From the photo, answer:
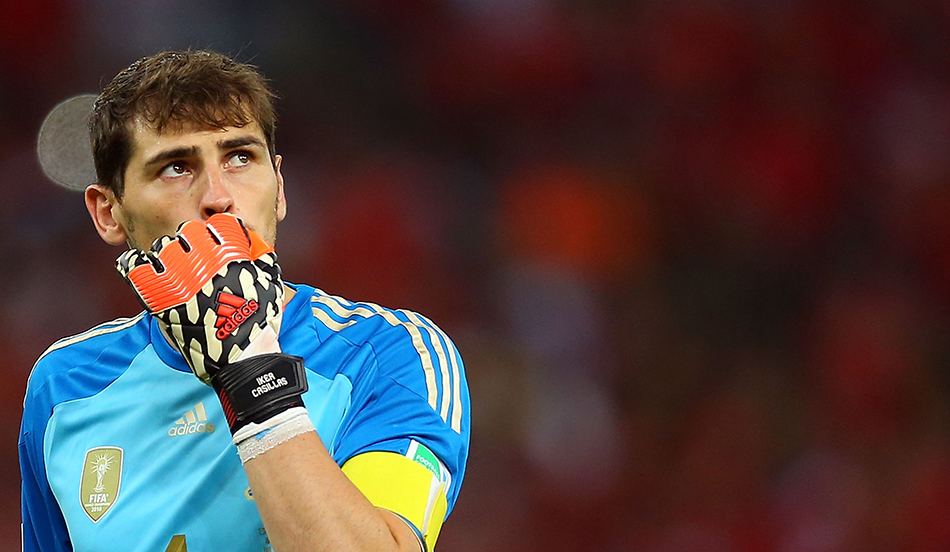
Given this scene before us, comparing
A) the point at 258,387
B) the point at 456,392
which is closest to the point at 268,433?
the point at 258,387

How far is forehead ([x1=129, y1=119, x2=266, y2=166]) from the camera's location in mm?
2115

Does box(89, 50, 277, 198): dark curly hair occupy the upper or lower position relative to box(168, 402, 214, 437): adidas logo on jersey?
upper

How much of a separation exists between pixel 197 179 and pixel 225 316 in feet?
1.47

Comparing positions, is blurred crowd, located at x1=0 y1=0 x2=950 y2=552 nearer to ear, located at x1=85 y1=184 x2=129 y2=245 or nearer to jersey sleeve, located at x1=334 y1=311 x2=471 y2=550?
ear, located at x1=85 y1=184 x2=129 y2=245

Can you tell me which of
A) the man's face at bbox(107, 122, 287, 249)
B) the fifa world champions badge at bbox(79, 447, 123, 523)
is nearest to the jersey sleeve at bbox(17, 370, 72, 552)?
the fifa world champions badge at bbox(79, 447, 123, 523)

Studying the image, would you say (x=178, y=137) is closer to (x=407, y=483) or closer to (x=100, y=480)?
(x=100, y=480)

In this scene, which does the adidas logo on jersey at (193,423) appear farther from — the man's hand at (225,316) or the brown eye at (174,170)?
the brown eye at (174,170)

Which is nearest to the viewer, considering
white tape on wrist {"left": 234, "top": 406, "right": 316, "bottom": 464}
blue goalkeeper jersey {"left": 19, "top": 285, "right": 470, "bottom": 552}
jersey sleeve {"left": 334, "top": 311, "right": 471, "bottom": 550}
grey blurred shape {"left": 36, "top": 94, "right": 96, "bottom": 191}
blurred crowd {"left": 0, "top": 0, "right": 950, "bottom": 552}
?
white tape on wrist {"left": 234, "top": 406, "right": 316, "bottom": 464}

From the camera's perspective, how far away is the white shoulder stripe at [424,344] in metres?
1.97

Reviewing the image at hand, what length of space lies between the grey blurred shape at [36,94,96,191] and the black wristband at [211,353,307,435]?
1071mm

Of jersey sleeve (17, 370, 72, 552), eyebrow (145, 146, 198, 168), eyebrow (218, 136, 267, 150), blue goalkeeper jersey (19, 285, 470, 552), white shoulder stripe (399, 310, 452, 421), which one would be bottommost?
jersey sleeve (17, 370, 72, 552)

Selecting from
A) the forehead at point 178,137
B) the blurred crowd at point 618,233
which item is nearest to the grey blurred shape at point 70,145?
the forehead at point 178,137

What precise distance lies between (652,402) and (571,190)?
1.28 meters

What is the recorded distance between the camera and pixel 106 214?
7.68 feet
